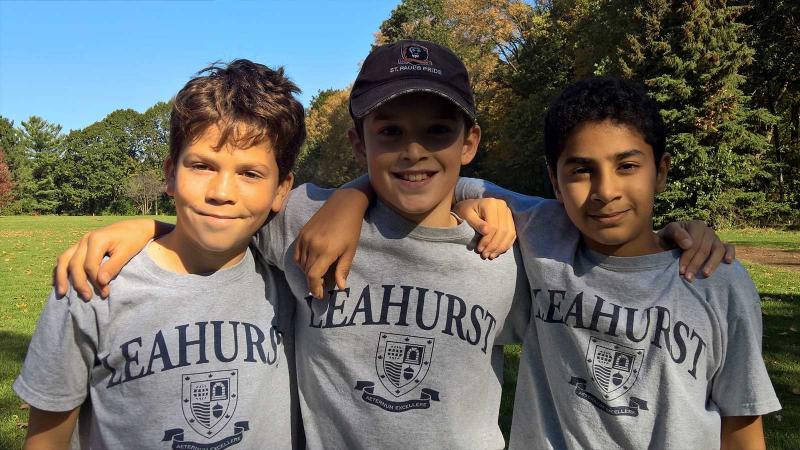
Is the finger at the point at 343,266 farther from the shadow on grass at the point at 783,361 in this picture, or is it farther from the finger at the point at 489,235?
Result: the shadow on grass at the point at 783,361

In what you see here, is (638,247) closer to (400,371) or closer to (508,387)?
(400,371)

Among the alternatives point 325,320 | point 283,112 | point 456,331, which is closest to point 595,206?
point 456,331

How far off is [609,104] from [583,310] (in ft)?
2.37

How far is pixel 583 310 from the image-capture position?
6.55ft

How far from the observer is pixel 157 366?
6.12ft

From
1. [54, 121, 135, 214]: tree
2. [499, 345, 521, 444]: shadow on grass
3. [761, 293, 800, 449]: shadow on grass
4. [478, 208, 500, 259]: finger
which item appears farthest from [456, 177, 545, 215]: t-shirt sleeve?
[54, 121, 135, 214]: tree

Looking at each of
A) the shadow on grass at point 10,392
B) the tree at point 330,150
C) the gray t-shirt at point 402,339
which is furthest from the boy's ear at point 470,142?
the tree at point 330,150

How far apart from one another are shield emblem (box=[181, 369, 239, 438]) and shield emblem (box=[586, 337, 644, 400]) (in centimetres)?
120

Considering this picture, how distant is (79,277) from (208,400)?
560 mm

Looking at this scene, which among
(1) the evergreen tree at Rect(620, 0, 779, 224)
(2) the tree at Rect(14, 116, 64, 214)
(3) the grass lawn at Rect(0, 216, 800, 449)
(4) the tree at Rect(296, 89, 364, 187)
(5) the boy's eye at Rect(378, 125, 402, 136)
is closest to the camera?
(5) the boy's eye at Rect(378, 125, 402, 136)

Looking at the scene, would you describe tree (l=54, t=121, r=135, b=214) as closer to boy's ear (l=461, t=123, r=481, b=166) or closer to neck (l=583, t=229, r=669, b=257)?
boy's ear (l=461, t=123, r=481, b=166)

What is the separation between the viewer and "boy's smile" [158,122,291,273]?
1932 mm

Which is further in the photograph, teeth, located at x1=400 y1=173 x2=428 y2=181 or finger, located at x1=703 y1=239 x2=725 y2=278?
teeth, located at x1=400 y1=173 x2=428 y2=181

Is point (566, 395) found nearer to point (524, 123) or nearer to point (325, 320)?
point (325, 320)
